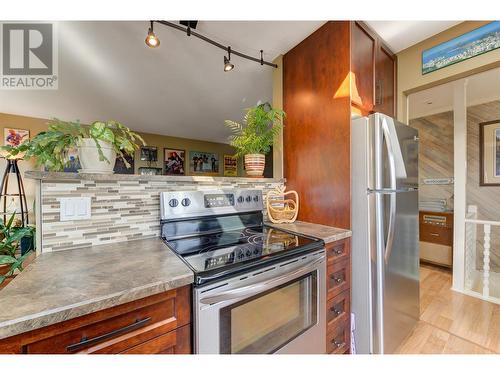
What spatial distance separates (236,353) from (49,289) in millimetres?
700

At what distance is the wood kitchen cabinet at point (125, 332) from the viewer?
55cm

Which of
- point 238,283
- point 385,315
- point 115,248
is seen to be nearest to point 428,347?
point 385,315

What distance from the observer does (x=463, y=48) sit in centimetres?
157

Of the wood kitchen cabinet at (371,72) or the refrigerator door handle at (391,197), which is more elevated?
the wood kitchen cabinet at (371,72)

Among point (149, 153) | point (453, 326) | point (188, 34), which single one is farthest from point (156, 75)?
point (453, 326)

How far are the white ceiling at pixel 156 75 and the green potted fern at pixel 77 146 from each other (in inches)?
41.9

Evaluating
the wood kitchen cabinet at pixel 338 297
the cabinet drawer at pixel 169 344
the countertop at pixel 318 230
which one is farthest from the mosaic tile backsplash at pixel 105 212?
the wood kitchen cabinet at pixel 338 297

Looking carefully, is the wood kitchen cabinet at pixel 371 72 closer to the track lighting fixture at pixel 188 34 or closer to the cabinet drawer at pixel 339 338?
the track lighting fixture at pixel 188 34

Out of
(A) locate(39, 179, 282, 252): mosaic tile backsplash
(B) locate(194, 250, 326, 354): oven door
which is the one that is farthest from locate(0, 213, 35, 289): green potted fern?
(B) locate(194, 250, 326, 354): oven door

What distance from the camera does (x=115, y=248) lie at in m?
1.06

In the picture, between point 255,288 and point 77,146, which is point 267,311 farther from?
point 77,146

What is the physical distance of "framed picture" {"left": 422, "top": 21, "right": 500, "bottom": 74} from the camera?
144 cm

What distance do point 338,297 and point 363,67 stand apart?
162 cm

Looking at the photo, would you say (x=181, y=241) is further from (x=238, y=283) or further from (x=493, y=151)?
(x=493, y=151)
